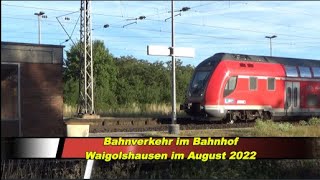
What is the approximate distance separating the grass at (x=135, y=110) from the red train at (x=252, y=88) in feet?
28.1

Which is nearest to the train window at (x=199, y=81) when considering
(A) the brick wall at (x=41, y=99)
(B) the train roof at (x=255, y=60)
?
(B) the train roof at (x=255, y=60)

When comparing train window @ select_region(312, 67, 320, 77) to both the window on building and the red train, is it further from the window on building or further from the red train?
the window on building

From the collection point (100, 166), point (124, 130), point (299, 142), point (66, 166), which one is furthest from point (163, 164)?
point (124, 130)

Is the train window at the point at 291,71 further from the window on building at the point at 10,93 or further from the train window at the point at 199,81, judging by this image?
the window on building at the point at 10,93

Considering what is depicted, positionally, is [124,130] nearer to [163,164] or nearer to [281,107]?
[281,107]

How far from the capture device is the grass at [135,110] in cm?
3284

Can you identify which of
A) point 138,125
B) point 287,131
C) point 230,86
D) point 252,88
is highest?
point 230,86

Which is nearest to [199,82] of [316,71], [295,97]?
[295,97]

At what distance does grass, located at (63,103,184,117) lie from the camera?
3284 centimetres

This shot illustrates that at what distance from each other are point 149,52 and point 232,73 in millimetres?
8170

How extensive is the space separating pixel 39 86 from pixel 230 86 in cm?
1382

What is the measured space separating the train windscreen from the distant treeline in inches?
401

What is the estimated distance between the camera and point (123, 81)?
4288 cm

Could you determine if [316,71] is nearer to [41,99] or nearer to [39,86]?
[41,99]
